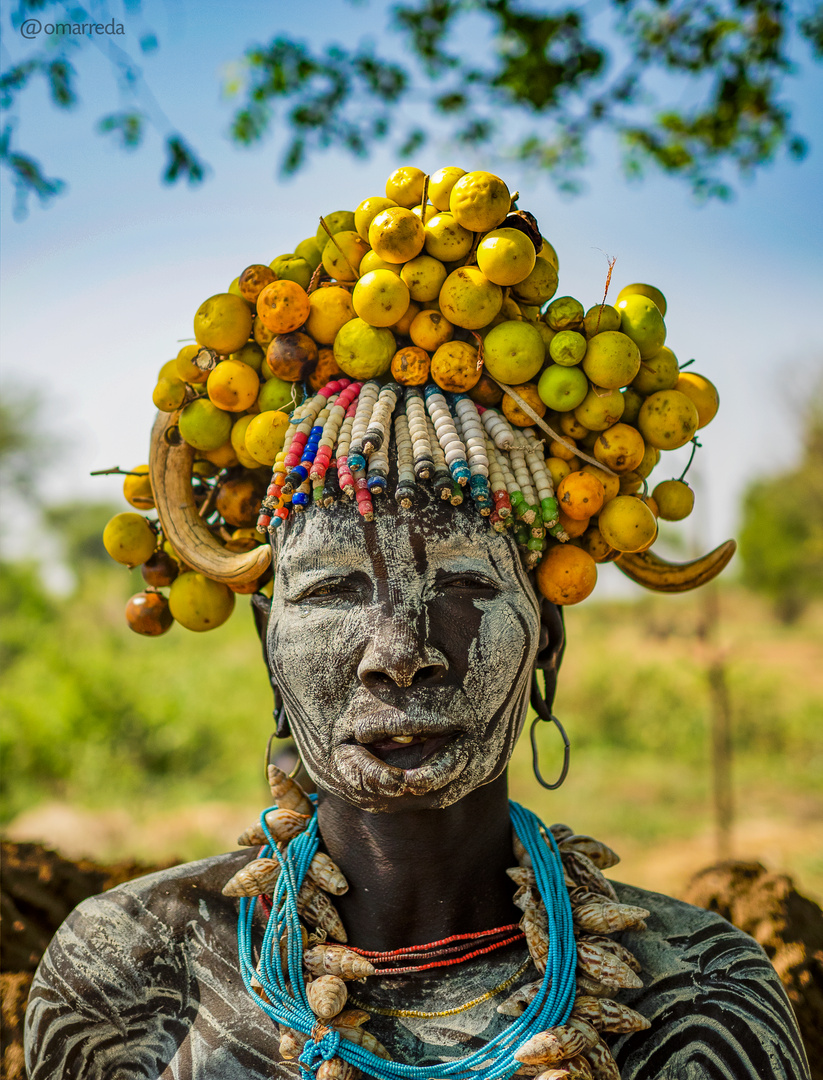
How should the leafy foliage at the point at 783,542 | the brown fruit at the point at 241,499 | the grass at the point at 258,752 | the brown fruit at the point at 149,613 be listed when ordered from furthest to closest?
the leafy foliage at the point at 783,542, the grass at the point at 258,752, the brown fruit at the point at 149,613, the brown fruit at the point at 241,499

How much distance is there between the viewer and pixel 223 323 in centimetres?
255

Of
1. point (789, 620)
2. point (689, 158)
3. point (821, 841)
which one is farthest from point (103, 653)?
point (789, 620)

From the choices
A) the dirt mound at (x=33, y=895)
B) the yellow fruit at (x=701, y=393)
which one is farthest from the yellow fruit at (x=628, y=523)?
the dirt mound at (x=33, y=895)

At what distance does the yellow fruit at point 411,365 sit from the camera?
2455mm

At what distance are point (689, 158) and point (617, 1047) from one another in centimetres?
583

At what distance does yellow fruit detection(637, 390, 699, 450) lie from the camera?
2.48 metres

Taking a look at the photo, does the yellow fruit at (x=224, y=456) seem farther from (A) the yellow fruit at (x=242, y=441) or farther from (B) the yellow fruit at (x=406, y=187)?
(B) the yellow fruit at (x=406, y=187)

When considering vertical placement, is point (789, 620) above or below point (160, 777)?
above

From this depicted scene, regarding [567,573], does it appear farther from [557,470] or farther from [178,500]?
[178,500]

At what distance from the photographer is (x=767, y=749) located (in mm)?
14203

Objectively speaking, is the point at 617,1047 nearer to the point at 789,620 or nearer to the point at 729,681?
the point at 729,681

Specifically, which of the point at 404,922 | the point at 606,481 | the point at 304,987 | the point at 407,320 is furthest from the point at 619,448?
the point at 304,987

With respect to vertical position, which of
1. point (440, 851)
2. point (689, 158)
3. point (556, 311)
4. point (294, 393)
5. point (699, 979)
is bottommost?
point (699, 979)

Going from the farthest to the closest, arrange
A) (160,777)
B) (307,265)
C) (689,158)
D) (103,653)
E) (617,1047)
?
1. (103,653)
2. (160,777)
3. (689,158)
4. (307,265)
5. (617,1047)
